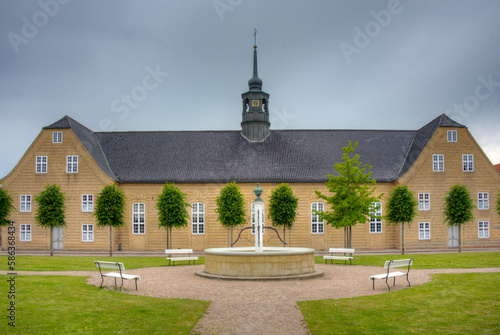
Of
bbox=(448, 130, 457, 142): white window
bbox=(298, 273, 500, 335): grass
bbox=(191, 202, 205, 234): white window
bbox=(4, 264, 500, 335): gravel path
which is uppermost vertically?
bbox=(448, 130, 457, 142): white window

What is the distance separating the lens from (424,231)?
133 feet

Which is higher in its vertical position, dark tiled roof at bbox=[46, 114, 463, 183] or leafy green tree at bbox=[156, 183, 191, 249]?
dark tiled roof at bbox=[46, 114, 463, 183]

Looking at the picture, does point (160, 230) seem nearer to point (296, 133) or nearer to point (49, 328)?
point (296, 133)

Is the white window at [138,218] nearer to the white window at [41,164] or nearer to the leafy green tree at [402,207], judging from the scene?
the white window at [41,164]

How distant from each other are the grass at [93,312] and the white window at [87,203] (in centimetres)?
2427

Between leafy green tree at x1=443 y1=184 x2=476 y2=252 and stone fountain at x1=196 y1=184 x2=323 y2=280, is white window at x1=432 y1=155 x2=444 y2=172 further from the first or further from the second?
stone fountain at x1=196 y1=184 x2=323 y2=280

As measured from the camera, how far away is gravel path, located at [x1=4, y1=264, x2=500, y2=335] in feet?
37.1

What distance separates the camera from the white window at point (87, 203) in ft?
131

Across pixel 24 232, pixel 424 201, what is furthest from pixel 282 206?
pixel 24 232

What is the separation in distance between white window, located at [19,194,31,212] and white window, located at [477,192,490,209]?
38.2 metres

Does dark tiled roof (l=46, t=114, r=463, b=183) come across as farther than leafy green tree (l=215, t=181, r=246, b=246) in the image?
Yes

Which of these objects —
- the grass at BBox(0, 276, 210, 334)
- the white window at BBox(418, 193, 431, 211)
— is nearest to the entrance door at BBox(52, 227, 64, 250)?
the grass at BBox(0, 276, 210, 334)

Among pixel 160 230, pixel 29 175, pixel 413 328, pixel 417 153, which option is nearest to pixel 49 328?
pixel 413 328

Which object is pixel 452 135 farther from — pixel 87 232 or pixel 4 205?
pixel 4 205
